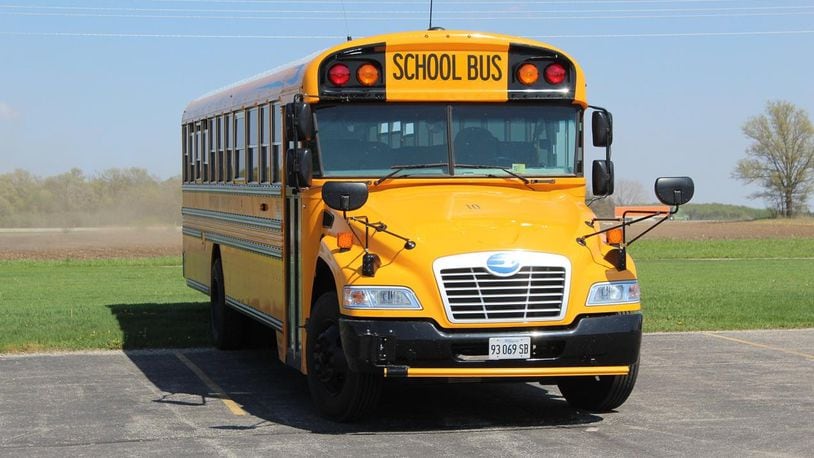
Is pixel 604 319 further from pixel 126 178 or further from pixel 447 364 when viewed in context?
pixel 126 178

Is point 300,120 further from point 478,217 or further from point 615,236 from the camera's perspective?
point 615,236

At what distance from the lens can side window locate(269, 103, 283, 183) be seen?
422 inches

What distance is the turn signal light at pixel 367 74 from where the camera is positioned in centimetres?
975

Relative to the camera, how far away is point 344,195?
879cm

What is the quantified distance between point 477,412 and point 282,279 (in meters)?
1.93

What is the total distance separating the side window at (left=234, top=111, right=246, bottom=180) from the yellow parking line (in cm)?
179

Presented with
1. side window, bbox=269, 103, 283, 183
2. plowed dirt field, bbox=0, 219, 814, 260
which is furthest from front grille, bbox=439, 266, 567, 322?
plowed dirt field, bbox=0, 219, 814, 260

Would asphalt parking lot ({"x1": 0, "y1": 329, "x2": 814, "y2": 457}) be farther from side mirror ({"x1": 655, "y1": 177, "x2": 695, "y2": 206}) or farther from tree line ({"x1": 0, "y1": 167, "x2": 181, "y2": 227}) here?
tree line ({"x1": 0, "y1": 167, "x2": 181, "y2": 227})

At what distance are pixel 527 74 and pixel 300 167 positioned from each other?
181cm

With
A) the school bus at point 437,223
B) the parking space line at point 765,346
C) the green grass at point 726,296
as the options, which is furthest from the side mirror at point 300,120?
the green grass at point 726,296

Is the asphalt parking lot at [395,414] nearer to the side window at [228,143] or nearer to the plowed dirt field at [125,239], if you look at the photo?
the side window at [228,143]

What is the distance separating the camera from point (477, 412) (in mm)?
9680

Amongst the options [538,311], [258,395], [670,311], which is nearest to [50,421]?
[258,395]

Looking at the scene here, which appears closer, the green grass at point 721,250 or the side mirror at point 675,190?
the side mirror at point 675,190
